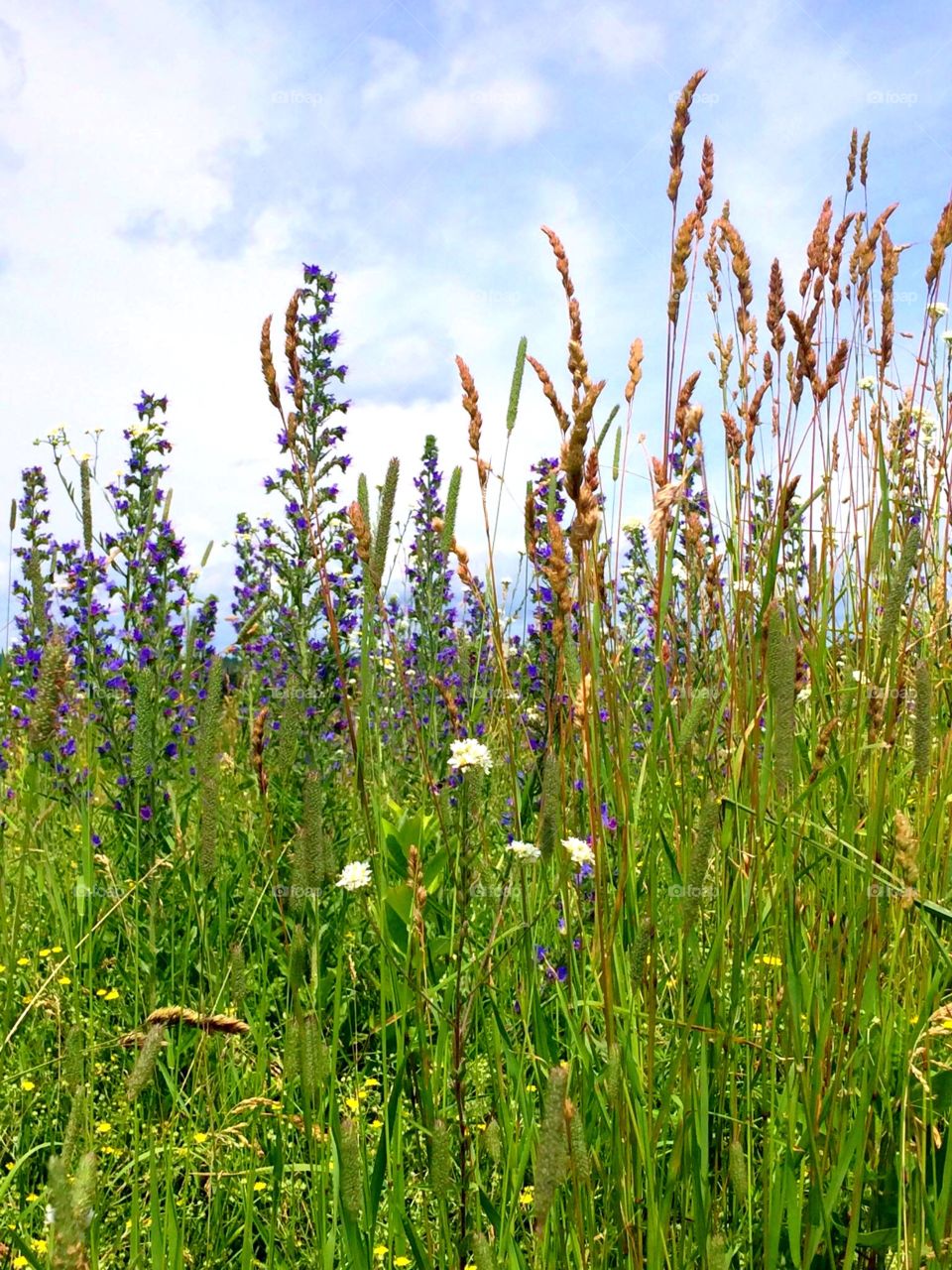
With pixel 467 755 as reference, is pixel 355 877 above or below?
below

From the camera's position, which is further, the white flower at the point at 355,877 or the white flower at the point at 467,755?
the white flower at the point at 355,877

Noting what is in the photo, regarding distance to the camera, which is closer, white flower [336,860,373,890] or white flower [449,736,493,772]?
white flower [449,736,493,772]

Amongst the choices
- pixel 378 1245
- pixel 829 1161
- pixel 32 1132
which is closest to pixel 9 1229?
pixel 32 1132

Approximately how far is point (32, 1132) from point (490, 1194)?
1075mm

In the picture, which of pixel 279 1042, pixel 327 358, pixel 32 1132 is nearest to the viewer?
pixel 32 1132

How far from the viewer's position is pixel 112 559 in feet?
10.7

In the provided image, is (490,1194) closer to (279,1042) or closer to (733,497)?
(279,1042)

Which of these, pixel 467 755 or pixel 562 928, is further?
pixel 562 928

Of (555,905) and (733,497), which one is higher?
(733,497)

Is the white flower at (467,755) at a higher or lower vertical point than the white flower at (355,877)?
higher

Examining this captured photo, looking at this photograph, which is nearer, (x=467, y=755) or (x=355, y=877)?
(x=467, y=755)

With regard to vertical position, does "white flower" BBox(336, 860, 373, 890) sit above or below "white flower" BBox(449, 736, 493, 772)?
below

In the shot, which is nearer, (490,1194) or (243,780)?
(490,1194)

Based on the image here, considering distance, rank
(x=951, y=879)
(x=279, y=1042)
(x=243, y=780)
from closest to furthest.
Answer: (x=951, y=879) < (x=279, y=1042) < (x=243, y=780)
